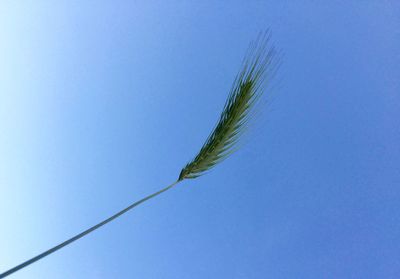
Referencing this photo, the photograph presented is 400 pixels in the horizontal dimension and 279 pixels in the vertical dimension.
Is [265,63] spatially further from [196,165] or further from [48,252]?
[48,252]

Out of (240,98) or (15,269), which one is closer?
(15,269)

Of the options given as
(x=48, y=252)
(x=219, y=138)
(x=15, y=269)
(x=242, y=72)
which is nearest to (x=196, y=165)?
(x=219, y=138)

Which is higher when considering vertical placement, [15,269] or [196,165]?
[196,165]

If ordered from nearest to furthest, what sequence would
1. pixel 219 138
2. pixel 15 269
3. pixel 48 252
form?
1. pixel 15 269
2. pixel 48 252
3. pixel 219 138

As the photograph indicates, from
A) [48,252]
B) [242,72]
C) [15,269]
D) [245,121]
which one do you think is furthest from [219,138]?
[15,269]

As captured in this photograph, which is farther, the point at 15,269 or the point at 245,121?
the point at 245,121

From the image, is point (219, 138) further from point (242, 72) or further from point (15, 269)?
point (15, 269)

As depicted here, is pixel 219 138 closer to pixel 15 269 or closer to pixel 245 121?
pixel 245 121

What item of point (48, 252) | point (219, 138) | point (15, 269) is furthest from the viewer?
point (219, 138)

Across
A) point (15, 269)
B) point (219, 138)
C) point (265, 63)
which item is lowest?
point (15, 269)

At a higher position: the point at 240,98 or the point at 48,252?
the point at 240,98
